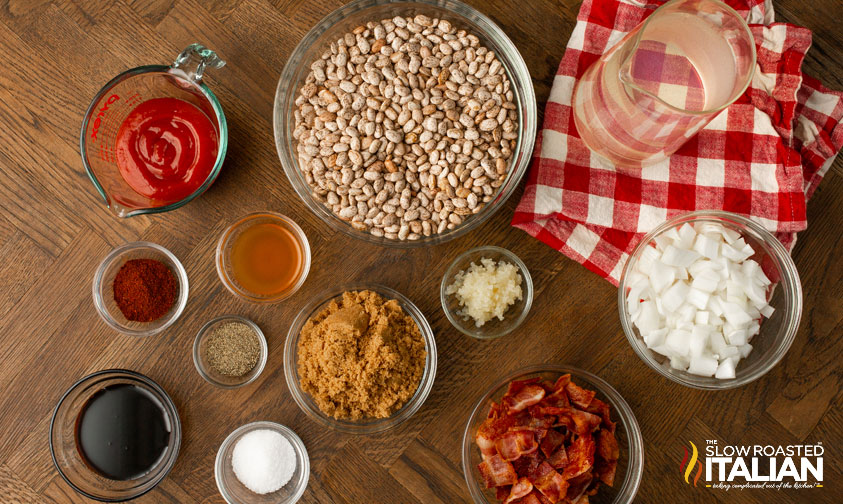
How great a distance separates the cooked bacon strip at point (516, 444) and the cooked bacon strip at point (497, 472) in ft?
0.06

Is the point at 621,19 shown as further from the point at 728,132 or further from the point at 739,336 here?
the point at 739,336

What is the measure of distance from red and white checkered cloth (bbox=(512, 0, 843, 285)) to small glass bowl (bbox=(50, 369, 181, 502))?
38.5 inches

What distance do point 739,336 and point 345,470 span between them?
0.97 meters

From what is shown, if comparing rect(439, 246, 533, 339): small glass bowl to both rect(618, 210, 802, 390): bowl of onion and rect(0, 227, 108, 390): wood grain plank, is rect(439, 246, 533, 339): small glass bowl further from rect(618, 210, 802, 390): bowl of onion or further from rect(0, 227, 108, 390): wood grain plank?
Result: rect(0, 227, 108, 390): wood grain plank

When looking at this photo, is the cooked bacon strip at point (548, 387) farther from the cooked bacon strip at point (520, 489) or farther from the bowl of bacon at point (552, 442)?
the cooked bacon strip at point (520, 489)

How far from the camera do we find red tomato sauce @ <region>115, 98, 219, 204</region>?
1.31m

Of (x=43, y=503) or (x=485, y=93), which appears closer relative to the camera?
(x=485, y=93)

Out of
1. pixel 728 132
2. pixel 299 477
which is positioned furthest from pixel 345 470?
pixel 728 132

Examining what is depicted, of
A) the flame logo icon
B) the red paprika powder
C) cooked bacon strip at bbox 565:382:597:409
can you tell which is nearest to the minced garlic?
cooked bacon strip at bbox 565:382:597:409

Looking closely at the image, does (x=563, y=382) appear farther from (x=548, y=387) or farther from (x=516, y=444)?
(x=516, y=444)

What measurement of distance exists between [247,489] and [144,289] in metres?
0.55

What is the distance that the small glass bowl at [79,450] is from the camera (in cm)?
137

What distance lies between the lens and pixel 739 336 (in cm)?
121

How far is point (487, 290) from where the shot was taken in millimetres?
1322
